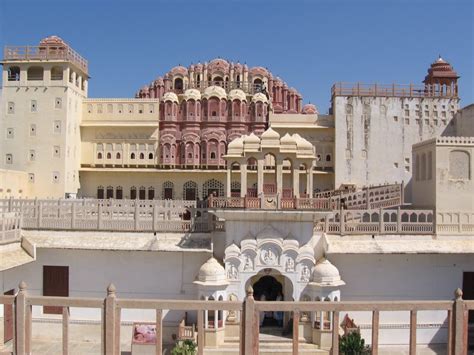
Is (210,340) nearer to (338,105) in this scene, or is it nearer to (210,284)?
(210,284)

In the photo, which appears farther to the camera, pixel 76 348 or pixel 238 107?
pixel 238 107

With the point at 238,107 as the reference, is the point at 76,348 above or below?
below

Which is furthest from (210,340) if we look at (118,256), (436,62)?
(436,62)

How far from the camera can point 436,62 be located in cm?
3709

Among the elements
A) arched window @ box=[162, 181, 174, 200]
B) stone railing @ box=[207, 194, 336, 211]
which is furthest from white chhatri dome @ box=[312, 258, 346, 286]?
arched window @ box=[162, 181, 174, 200]

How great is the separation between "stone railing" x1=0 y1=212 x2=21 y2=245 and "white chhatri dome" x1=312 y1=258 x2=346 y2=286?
1128 centimetres

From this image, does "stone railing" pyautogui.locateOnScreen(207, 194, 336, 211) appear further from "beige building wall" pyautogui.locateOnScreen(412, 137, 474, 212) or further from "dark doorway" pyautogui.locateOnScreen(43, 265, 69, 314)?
"dark doorway" pyautogui.locateOnScreen(43, 265, 69, 314)

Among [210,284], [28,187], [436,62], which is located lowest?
[210,284]

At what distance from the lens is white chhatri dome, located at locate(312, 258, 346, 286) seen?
19.1m

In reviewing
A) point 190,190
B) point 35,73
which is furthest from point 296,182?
point 35,73

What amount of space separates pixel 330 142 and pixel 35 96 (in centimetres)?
1946

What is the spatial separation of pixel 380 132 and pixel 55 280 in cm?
2216

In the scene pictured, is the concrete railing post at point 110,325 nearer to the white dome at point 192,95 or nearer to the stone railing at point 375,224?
the stone railing at point 375,224

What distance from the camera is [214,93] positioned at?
37.4 metres
